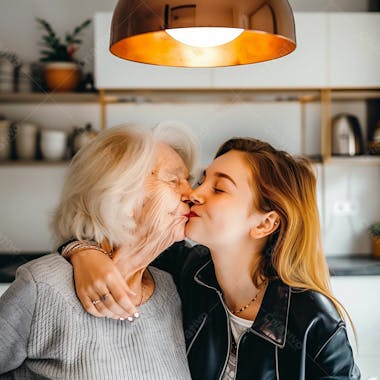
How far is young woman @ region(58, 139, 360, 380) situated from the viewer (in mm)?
1306

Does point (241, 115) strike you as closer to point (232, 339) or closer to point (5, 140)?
point (5, 140)

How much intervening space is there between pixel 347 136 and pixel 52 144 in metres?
1.71

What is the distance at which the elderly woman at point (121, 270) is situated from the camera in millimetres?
1191

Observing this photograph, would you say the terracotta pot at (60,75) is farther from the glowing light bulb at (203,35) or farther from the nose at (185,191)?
the glowing light bulb at (203,35)

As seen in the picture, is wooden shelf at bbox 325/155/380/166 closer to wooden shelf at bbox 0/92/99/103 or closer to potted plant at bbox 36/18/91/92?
wooden shelf at bbox 0/92/99/103

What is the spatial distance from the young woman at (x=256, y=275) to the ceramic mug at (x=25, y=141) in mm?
1986

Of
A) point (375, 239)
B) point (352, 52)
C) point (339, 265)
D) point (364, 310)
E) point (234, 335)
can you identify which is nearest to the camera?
point (234, 335)

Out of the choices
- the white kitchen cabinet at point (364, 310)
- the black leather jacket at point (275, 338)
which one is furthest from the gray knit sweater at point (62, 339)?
the white kitchen cabinet at point (364, 310)

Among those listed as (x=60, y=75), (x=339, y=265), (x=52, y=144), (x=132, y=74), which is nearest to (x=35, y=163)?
(x=52, y=144)

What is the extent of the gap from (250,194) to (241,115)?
210 cm

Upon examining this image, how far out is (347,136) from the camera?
3.35 meters

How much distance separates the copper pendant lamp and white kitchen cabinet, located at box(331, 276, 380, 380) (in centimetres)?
193

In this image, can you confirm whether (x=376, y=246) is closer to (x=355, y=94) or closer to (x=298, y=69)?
(x=355, y=94)

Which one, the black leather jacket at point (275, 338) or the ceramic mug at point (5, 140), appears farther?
the ceramic mug at point (5, 140)
